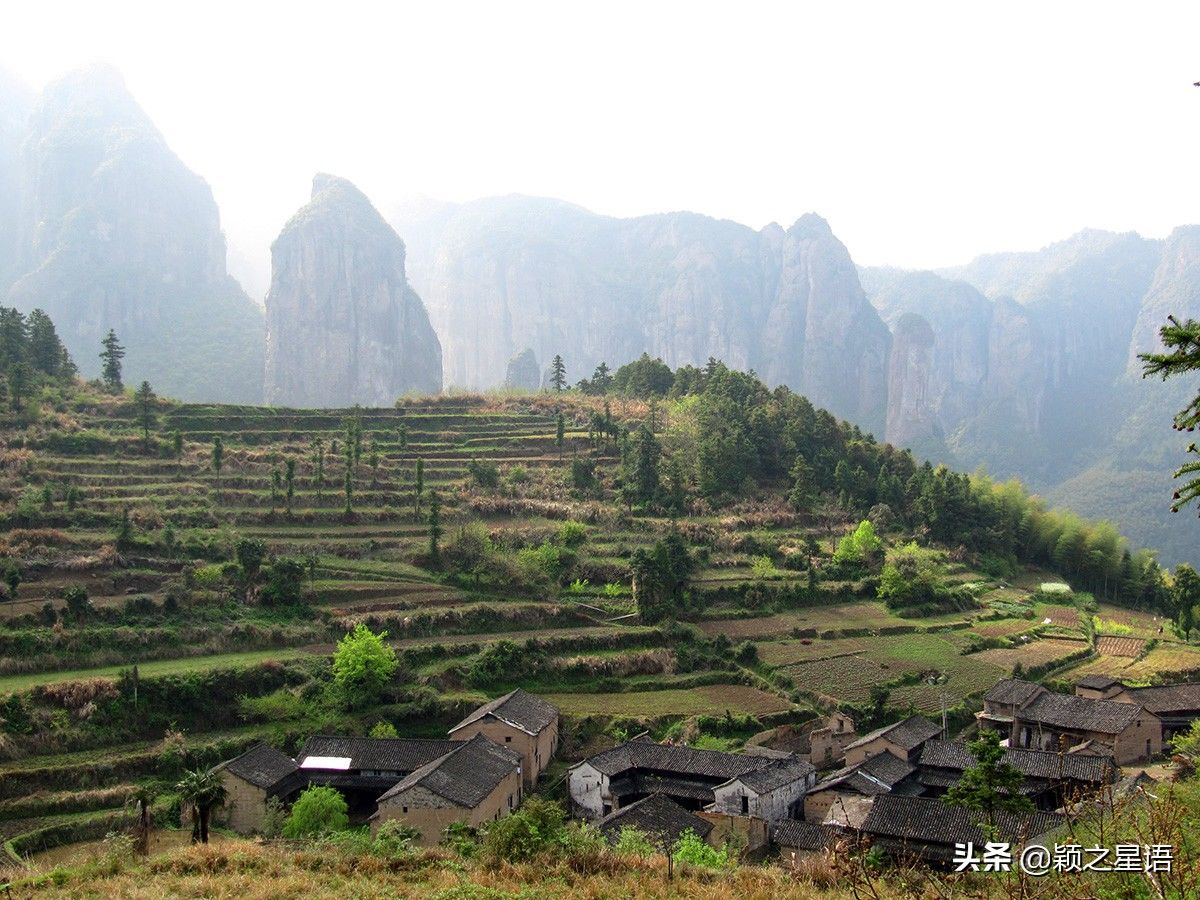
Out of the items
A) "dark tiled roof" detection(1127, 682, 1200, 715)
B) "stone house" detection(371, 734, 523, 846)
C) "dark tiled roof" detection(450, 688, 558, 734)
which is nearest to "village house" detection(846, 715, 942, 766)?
"dark tiled roof" detection(1127, 682, 1200, 715)

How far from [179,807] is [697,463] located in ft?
124

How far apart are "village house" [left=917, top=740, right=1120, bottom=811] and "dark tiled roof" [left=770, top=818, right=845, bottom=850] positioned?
6.21 m

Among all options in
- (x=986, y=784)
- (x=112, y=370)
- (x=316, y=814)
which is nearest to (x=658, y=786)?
(x=316, y=814)

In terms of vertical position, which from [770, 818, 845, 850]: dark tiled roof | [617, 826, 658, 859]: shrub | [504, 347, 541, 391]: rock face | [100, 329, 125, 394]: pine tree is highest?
[504, 347, 541, 391]: rock face

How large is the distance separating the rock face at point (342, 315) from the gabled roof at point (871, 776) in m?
99.1

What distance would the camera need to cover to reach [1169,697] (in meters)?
35.5

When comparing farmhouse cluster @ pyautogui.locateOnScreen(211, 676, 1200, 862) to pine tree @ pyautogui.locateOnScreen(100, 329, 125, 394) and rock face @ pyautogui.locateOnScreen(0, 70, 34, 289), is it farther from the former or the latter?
rock face @ pyautogui.locateOnScreen(0, 70, 34, 289)

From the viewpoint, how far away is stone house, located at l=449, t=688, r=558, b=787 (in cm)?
3088

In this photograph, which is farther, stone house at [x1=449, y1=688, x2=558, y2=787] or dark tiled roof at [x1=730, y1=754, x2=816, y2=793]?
stone house at [x1=449, y1=688, x2=558, y2=787]

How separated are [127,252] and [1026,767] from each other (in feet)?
427

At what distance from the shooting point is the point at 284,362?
12356 centimetres

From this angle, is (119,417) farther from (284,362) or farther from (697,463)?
(284,362)

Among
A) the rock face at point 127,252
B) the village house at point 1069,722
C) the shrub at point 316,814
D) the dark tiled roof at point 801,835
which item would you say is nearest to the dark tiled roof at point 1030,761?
the village house at point 1069,722

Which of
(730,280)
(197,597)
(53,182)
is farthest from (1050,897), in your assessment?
(730,280)
